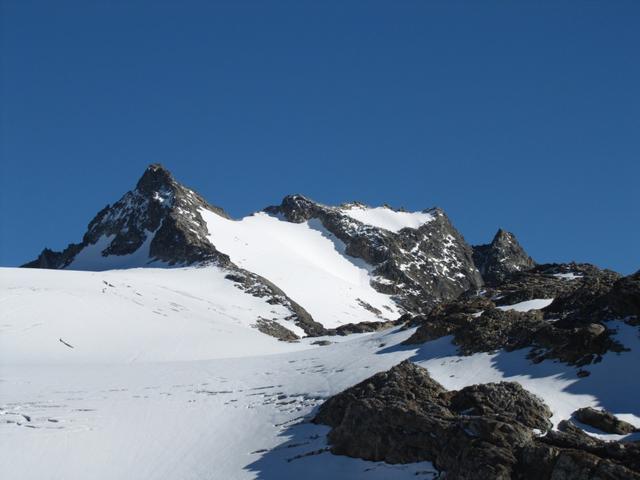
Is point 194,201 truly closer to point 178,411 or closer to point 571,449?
point 178,411

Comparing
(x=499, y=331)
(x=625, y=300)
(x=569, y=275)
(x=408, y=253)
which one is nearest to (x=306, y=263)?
(x=408, y=253)

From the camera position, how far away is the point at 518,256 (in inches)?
5974

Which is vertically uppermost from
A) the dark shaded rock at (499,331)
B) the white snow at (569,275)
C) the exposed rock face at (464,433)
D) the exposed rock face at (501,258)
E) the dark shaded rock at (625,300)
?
the exposed rock face at (501,258)

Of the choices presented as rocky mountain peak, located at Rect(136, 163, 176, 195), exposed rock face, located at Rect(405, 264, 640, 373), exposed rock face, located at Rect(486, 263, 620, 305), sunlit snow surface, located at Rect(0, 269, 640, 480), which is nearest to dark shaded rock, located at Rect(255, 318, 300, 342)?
sunlit snow surface, located at Rect(0, 269, 640, 480)

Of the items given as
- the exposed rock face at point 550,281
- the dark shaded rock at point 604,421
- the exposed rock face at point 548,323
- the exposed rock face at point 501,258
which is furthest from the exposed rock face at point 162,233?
the dark shaded rock at point 604,421

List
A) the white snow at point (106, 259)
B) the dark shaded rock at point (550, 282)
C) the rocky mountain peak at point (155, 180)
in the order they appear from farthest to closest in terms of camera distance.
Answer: the rocky mountain peak at point (155, 180), the white snow at point (106, 259), the dark shaded rock at point (550, 282)

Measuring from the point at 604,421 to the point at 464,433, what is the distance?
4494 mm

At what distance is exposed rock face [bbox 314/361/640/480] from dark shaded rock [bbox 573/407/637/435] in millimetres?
1037

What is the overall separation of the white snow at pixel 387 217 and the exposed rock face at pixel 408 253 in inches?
71.4

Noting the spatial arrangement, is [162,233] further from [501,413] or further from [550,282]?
[501,413]

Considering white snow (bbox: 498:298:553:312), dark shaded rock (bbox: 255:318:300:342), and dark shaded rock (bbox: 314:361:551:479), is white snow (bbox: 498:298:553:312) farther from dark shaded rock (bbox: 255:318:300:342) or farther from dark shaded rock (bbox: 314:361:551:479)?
dark shaded rock (bbox: 255:318:300:342)

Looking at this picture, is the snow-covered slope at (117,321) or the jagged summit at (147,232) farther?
the jagged summit at (147,232)

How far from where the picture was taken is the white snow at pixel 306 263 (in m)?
107

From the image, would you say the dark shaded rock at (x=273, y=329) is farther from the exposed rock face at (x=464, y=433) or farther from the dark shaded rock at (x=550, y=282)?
the exposed rock face at (x=464, y=433)
